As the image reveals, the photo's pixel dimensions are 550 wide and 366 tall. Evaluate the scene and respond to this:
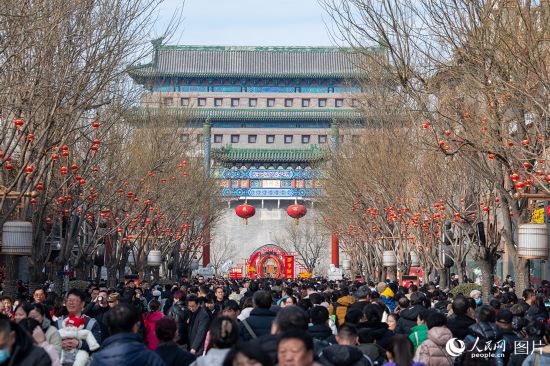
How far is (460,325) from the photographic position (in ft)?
41.3

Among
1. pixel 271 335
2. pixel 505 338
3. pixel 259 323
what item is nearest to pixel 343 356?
pixel 271 335

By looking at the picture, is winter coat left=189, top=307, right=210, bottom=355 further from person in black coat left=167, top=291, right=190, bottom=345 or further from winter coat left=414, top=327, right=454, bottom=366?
winter coat left=414, top=327, right=454, bottom=366

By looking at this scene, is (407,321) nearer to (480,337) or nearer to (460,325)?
(460,325)

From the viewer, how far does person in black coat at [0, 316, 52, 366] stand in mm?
7680

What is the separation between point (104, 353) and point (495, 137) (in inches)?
493

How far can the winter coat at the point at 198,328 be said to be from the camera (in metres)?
13.5

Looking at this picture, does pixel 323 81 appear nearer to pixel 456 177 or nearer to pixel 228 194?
pixel 228 194

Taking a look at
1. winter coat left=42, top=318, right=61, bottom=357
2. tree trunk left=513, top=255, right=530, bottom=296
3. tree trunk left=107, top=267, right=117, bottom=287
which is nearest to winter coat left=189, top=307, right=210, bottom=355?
winter coat left=42, top=318, right=61, bottom=357

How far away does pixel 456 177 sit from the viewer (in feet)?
107

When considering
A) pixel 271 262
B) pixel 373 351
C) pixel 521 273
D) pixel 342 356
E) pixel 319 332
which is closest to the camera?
pixel 342 356

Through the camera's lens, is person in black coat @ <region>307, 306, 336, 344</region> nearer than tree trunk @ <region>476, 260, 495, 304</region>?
Yes

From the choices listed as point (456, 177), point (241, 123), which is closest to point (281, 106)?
point (241, 123)

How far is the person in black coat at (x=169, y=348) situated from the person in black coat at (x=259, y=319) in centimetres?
180

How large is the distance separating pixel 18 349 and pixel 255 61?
72.5 metres
